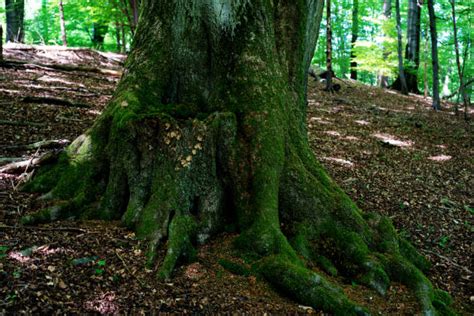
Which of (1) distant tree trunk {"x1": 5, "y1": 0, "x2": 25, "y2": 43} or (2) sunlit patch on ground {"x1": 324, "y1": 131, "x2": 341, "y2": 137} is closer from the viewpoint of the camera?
(2) sunlit patch on ground {"x1": 324, "y1": 131, "x2": 341, "y2": 137}

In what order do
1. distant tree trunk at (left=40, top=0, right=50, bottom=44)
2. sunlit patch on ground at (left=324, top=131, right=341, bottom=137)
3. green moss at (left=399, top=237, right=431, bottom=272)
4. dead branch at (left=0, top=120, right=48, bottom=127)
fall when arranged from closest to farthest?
green moss at (left=399, top=237, right=431, bottom=272), dead branch at (left=0, top=120, right=48, bottom=127), sunlit patch on ground at (left=324, top=131, right=341, bottom=137), distant tree trunk at (left=40, top=0, right=50, bottom=44)

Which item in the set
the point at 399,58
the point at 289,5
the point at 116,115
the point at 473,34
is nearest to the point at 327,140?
the point at 289,5

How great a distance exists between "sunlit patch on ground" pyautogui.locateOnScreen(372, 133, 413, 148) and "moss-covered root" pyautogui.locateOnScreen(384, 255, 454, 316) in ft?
20.9

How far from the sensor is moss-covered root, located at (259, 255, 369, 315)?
3074mm

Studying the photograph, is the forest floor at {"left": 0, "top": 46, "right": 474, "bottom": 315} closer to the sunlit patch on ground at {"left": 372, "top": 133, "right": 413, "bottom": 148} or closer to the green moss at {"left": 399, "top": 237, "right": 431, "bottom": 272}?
the sunlit patch on ground at {"left": 372, "top": 133, "right": 413, "bottom": 148}

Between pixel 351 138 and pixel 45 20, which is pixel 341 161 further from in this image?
pixel 45 20

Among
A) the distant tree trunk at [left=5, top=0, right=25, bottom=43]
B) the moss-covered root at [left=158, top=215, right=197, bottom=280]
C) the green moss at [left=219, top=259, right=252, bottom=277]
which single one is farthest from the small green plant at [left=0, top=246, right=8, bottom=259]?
the distant tree trunk at [left=5, top=0, right=25, bottom=43]

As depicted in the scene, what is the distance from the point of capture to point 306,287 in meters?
3.15

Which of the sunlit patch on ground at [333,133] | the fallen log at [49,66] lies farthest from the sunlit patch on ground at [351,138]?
the fallen log at [49,66]

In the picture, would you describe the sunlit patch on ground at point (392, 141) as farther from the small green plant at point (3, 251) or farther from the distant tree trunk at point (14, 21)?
the distant tree trunk at point (14, 21)

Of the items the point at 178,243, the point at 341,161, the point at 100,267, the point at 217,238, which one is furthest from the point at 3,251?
the point at 341,161

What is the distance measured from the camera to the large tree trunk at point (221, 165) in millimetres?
3598

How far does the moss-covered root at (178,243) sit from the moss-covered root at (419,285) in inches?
81.1

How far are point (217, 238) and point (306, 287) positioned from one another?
1026 millimetres
